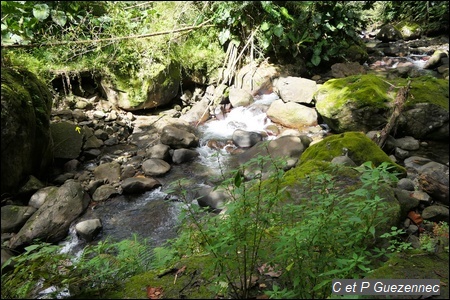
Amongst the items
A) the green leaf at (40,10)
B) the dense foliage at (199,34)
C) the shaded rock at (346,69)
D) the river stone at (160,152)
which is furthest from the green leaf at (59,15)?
the shaded rock at (346,69)

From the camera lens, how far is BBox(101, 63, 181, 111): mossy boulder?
7.91m

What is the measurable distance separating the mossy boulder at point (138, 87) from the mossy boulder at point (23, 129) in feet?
7.20

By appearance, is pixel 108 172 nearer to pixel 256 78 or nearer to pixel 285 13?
pixel 256 78

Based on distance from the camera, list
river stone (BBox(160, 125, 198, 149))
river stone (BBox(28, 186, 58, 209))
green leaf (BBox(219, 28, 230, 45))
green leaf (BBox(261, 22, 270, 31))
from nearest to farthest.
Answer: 1. river stone (BBox(28, 186, 58, 209))
2. river stone (BBox(160, 125, 198, 149))
3. green leaf (BBox(261, 22, 270, 31))
4. green leaf (BBox(219, 28, 230, 45))

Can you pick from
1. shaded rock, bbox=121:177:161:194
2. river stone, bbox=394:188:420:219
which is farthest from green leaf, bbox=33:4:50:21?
river stone, bbox=394:188:420:219

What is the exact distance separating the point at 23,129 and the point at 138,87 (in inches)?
137

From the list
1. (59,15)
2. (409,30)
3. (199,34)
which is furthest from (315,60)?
(59,15)

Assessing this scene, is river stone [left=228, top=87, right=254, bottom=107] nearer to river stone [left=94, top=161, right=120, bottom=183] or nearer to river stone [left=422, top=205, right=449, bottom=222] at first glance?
river stone [left=94, top=161, right=120, bottom=183]

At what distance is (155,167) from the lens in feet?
19.2

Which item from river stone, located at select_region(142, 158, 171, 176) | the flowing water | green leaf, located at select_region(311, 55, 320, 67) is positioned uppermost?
green leaf, located at select_region(311, 55, 320, 67)

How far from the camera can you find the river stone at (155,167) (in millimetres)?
5812

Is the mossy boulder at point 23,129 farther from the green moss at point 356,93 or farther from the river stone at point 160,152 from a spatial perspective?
the green moss at point 356,93

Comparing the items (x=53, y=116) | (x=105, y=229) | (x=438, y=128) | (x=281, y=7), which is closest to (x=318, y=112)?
(x=438, y=128)

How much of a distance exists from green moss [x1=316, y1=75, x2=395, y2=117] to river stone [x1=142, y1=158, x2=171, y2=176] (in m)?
3.09
